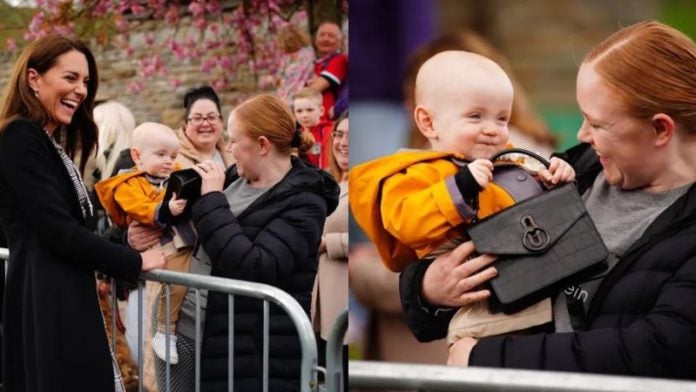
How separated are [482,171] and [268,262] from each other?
162 centimetres

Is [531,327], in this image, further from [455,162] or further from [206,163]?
[206,163]

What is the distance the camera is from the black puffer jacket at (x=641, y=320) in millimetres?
2590

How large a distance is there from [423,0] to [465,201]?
53 centimetres

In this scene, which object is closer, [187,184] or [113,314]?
[187,184]

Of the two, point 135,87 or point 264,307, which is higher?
point 135,87

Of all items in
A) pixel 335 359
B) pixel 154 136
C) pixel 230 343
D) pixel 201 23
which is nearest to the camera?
pixel 335 359

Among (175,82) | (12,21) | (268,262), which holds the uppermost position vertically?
(12,21)

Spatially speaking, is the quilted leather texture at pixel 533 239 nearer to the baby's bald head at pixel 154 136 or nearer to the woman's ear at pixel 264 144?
the woman's ear at pixel 264 144

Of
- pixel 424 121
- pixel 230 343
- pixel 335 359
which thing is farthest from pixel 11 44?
pixel 424 121

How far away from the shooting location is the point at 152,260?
14.5ft

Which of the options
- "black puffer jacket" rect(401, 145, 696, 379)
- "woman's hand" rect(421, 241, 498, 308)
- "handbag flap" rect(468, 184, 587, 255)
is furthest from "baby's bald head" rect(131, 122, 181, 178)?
"black puffer jacket" rect(401, 145, 696, 379)

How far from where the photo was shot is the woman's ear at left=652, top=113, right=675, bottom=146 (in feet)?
8.64

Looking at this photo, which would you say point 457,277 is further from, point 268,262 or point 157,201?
point 157,201

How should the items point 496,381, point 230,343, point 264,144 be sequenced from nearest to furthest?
point 496,381
point 230,343
point 264,144
